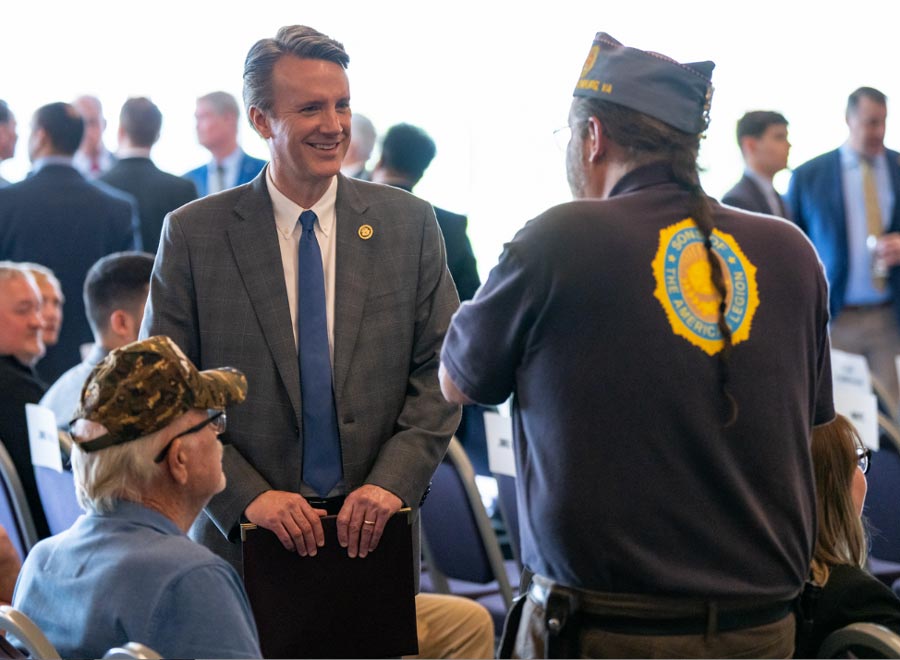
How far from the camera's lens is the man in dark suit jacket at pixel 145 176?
19.5 ft

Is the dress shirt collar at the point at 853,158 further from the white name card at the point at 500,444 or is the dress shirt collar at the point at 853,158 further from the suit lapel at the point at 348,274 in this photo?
the suit lapel at the point at 348,274

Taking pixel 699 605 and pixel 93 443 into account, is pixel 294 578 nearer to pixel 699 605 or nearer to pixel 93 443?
pixel 93 443

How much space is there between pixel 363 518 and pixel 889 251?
417cm

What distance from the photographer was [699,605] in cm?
173

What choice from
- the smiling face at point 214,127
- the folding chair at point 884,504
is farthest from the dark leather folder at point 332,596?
the smiling face at point 214,127

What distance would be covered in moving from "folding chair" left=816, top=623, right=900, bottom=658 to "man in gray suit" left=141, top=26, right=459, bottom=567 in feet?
2.38

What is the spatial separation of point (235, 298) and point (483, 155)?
16.7 feet

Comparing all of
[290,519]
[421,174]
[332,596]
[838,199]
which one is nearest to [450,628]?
[332,596]

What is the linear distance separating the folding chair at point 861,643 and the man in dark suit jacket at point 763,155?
13.7 feet

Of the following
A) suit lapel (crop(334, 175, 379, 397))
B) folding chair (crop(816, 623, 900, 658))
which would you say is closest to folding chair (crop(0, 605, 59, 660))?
suit lapel (crop(334, 175, 379, 397))

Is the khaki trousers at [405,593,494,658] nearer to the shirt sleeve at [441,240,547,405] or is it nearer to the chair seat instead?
the shirt sleeve at [441,240,547,405]

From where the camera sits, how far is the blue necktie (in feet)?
7.34

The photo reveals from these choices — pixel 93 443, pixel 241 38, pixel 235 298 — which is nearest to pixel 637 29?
pixel 241 38

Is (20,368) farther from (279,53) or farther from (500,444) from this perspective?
(279,53)
